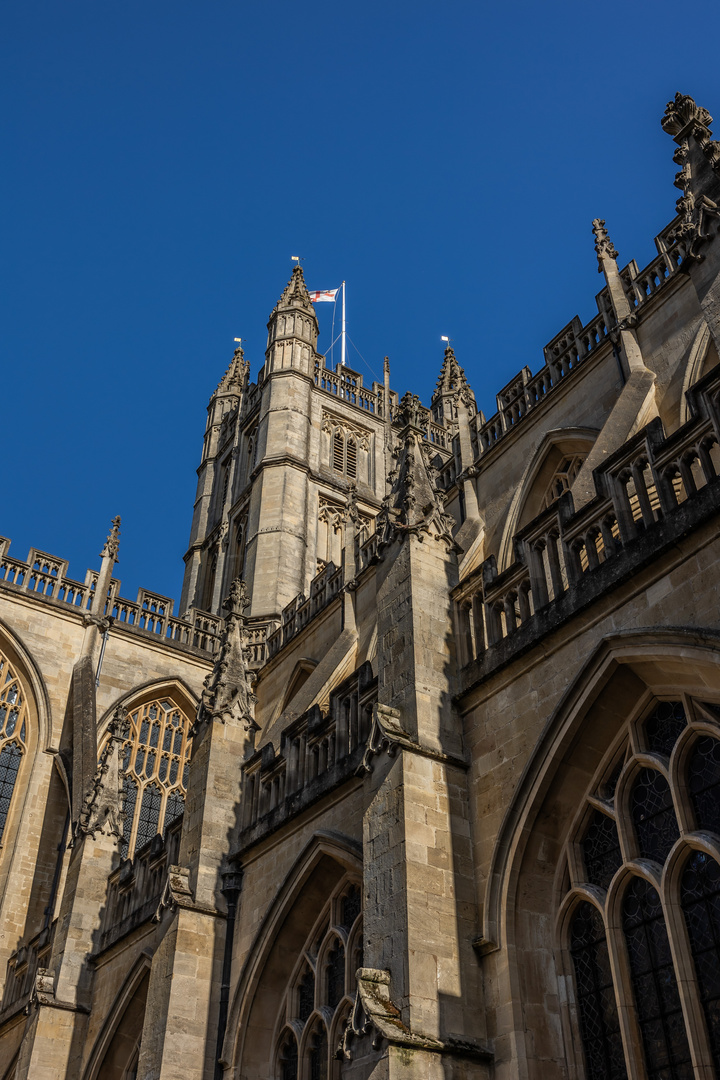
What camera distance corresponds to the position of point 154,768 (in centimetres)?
2289

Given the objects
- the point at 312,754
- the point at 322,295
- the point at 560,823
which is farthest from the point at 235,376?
the point at 560,823

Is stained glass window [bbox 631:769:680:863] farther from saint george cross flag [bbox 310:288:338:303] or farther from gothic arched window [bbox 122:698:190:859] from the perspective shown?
saint george cross flag [bbox 310:288:338:303]

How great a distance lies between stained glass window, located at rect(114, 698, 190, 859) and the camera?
2192cm

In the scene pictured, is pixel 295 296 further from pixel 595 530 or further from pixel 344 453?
pixel 595 530

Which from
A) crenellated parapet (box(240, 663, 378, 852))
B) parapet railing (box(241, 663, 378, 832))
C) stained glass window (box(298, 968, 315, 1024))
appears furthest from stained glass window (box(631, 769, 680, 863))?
stained glass window (box(298, 968, 315, 1024))

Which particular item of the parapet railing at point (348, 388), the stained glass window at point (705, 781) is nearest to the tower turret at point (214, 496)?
the parapet railing at point (348, 388)

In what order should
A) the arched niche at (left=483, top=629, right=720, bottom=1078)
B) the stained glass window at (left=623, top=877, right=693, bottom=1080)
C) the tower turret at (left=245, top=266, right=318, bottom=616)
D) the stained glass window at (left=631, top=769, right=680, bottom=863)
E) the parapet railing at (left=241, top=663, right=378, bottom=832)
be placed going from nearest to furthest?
the stained glass window at (left=623, top=877, right=693, bottom=1080)
the stained glass window at (left=631, top=769, right=680, bottom=863)
the arched niche at (left=483, top=629, right=720, bottom=1078)
the parapet railing at (left=241, top=663, right=378, bottom=832)
the tower turret at (left=245, top=266, right=318, bottom=616)

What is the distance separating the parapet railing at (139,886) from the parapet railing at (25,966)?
159 cm

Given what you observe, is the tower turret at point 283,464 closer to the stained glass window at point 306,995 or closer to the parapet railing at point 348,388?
the parapet railing at point 348,388

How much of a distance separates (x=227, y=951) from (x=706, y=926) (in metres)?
6.59

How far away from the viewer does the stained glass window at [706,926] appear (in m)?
6.41

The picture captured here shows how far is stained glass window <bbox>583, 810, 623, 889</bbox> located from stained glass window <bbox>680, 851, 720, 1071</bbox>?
680mm

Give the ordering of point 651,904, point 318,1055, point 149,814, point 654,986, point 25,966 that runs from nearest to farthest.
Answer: point 654,986 < point 651,904 < point 318,1055 < point 25,966 < point 149,814

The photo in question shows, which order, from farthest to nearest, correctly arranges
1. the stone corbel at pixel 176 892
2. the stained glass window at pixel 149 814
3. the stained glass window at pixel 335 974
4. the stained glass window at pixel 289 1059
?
1. the stained glass window at pixel 149 814
2. the stone corbel at pixel 176 892
3. the stained glass window at pixel 289 1059
4. the stained glass window at pixel 335 974
